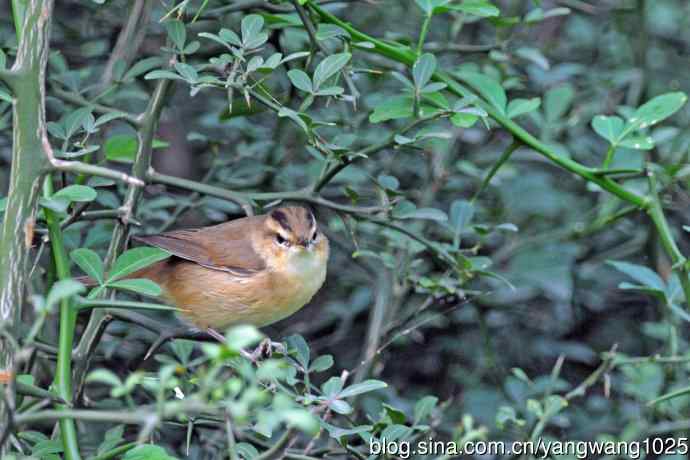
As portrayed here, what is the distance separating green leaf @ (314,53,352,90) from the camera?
9.08 ft

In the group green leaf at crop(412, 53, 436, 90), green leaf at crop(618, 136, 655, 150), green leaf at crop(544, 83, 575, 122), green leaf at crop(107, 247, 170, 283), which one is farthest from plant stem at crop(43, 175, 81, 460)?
green leaf at crop(544, 83, 575, 122)

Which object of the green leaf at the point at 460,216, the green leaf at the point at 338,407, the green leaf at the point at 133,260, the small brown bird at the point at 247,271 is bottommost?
the small brown bird at the point at 247,271

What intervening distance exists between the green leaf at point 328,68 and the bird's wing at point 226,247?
1.04 meters

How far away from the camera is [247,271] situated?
3.82 m

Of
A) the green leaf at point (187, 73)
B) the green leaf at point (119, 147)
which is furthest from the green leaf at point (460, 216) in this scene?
the green leaf at point (187, 73)

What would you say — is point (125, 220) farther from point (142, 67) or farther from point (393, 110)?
point (393, 110)

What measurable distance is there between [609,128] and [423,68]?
71cm

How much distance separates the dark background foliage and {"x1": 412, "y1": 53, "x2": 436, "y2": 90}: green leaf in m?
0.03

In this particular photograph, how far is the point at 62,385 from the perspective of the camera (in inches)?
90.0

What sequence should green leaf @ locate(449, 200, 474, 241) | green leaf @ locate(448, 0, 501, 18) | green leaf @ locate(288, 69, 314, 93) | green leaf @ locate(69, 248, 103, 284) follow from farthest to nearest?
green leaf @ locate(449, 200, 474, 241), green leaf @ locate(448, 0, 501, 18), green leaf @ locate(288, 69, 314, 93), green leaf @ locate(69, 248, 103, 284)

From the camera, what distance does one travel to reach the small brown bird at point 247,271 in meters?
3.73

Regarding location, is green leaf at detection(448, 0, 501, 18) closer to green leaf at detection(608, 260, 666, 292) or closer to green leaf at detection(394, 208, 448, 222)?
green leaf at detection(394, 208, 448, 222)

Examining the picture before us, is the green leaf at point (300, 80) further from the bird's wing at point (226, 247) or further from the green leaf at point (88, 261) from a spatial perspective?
the bird's wing at point (226, 247)

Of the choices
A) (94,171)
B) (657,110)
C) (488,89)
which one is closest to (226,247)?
(488,89)
